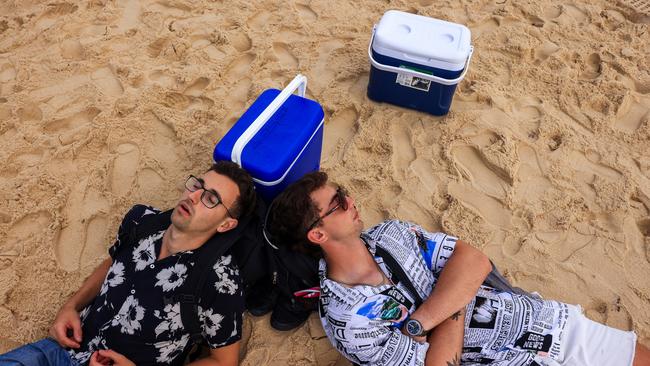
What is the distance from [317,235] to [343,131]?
1.46 metres

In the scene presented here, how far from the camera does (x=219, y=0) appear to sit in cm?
443

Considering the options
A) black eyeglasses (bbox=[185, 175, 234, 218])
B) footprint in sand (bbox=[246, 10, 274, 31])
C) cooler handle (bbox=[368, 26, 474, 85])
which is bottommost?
footprint in sand (bbox=[246, 10, 274, 31])

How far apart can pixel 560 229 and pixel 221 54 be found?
9.64ft

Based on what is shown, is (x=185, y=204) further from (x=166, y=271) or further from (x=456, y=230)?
(x=456, y=230)

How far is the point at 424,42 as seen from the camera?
3.10 m

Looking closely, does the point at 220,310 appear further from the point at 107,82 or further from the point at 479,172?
the point at 107,82

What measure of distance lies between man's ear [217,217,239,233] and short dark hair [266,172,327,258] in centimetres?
17

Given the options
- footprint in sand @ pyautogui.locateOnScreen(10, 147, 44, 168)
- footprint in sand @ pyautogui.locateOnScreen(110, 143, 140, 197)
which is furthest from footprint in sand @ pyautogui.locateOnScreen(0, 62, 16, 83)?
footprint in sand @ pyautogui.locateOnScreen(110, 143, 140, 197)

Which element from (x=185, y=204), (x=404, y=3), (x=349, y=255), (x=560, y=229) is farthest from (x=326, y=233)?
(x=404, y=3)

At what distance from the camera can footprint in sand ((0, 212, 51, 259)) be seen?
2.74 m

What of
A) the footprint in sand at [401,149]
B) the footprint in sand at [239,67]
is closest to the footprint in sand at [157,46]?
the footprint in sand at [239,67]

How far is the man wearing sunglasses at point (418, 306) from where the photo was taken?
203cm

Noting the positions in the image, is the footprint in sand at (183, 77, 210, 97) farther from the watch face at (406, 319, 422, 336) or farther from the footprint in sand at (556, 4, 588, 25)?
the footprint in sand at (556, 4, 588, 25)

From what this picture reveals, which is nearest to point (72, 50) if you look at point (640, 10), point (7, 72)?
point (7, 72)
